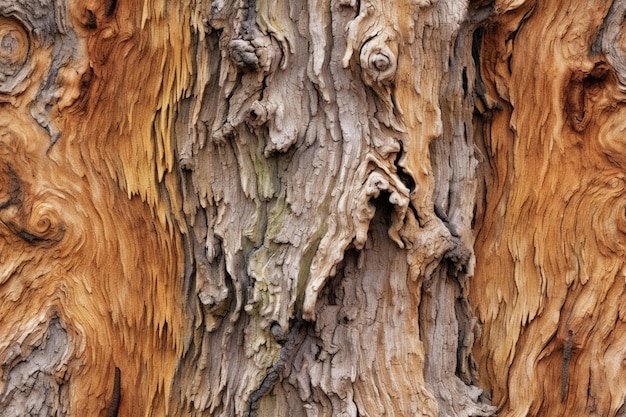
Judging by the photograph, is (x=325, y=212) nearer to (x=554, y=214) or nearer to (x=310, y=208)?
(x=310, y=208)

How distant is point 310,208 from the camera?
2193 mm

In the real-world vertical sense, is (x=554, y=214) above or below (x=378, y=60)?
below

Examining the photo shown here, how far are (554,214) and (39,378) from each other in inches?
60.0

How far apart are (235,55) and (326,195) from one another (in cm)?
45

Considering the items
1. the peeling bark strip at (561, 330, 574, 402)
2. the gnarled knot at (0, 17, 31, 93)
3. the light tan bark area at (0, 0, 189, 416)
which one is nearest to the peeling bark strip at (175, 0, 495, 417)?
the light tan bark area at (0, 0, 189, 416)

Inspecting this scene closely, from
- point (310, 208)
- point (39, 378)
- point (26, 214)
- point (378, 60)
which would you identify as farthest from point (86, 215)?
point (378, 60)

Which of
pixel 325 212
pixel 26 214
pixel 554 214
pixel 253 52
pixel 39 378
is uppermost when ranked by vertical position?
pixel 253 52

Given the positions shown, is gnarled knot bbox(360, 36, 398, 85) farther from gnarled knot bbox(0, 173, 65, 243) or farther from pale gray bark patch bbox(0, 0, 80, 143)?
gnarled knot bbox(0, 173, 65, 243)

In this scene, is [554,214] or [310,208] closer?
[310,208]

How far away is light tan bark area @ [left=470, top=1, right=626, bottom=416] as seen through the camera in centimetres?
227

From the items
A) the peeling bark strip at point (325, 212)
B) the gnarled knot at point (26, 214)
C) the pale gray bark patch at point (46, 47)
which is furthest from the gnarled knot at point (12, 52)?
the peeling bark strip at point (325, 212)

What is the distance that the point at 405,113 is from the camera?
2.24 meters

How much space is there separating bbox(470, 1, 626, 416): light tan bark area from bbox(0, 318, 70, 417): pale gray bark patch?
47.2 inches

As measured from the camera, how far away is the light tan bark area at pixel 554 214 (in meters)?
2.27
